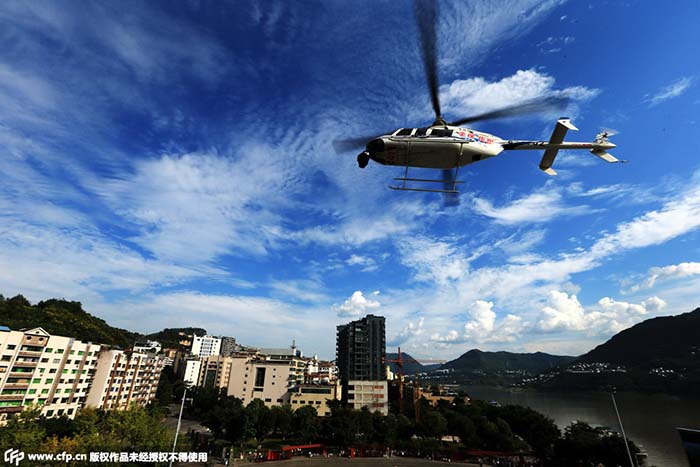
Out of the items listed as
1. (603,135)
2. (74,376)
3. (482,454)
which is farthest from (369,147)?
(74,376)

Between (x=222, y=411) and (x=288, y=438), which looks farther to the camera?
(x=288, y=438)

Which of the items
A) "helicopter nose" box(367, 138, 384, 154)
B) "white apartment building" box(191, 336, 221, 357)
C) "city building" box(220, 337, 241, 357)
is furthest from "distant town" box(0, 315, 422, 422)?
"helicopter nose" box(367, 138, 384, 154)

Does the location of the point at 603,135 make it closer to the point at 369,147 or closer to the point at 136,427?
the point at 369,147

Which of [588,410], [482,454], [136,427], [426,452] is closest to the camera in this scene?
[136,427]

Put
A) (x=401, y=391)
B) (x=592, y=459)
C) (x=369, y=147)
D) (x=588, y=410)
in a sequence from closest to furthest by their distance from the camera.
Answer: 1. (x=369, y=147)
2. (x=592, y=459)
3. (x=401, y=391)
4. (x=588, y=410)

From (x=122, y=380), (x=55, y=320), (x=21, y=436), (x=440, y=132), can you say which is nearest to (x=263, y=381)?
(x=122, y=380)

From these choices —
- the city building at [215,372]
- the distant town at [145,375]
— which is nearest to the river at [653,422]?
the distant town at [145,375]

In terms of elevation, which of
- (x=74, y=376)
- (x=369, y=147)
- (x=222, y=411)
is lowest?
(x=222, y=411)

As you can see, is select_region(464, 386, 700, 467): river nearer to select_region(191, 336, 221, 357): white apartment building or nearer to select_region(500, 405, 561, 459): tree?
select_region(500, 405, 561, 459): tree

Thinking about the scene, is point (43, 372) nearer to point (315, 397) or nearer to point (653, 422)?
point (315, 397)
